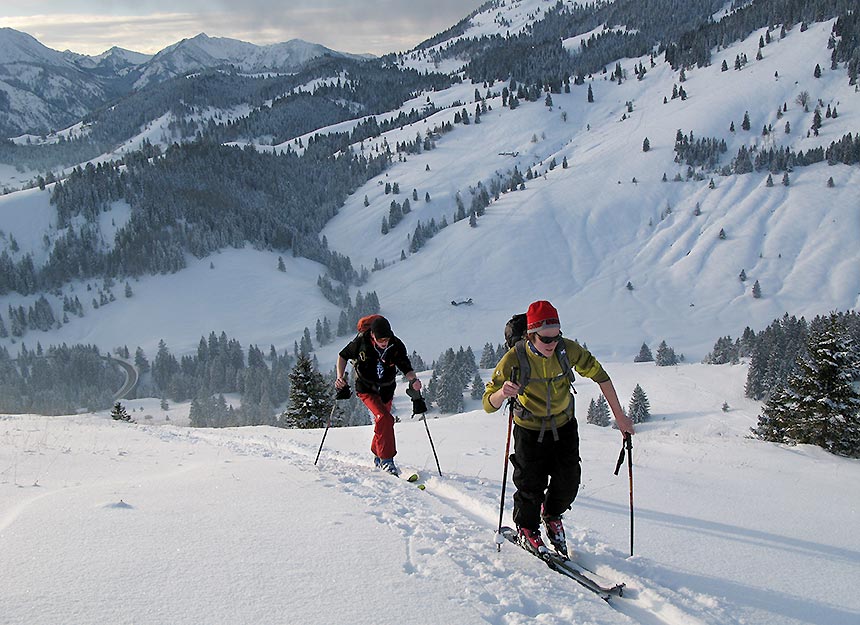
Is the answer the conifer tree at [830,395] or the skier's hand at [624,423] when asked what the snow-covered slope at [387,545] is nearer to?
the skier's hand at [624,423]

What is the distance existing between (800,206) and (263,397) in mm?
120751

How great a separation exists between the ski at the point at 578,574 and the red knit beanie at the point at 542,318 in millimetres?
2541

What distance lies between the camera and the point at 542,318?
5.58m

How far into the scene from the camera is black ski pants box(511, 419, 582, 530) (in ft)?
20.0

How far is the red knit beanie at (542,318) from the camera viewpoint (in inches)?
218

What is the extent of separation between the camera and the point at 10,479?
8578 mm

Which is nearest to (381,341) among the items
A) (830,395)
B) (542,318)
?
(542,318)

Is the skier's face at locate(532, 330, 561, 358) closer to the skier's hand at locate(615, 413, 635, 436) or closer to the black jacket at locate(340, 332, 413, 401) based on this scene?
the skier's hand at locate(615, 413, 635, 436)

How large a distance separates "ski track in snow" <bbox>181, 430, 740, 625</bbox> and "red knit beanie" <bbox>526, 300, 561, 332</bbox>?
2.55 m

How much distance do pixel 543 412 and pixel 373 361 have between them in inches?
174

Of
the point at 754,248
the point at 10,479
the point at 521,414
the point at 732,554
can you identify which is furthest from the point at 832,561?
the point at 754,248

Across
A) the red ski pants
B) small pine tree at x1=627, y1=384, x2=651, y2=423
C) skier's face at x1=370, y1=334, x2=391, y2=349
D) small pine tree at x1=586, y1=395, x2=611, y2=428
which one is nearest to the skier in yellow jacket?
skier's face at x1=370, y1=334, x2=391, y2=349

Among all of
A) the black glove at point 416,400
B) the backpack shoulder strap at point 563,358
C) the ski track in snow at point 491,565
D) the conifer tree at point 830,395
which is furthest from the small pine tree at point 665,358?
the backpack shoulder strap at point 563,358

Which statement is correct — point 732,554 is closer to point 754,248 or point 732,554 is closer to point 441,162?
point 754,248
